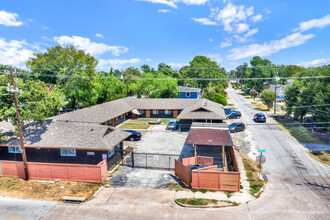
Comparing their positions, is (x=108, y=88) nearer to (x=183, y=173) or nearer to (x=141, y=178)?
(x=141, y=178)

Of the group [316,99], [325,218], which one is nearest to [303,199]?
[325,218]

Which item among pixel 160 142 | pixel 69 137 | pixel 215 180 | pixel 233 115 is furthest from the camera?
pixel 233 115

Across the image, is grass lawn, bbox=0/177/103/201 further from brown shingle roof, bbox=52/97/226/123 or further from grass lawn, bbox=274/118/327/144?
grass lawn, bbox=274/118/327/144

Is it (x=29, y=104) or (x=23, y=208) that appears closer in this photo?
(x=23, y=208)

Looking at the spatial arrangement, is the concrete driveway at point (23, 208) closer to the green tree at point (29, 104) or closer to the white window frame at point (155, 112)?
the green tree at point (29, 104)

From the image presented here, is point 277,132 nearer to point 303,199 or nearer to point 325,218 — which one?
point 303,199

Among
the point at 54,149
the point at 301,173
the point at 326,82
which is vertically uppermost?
the point at 326,82

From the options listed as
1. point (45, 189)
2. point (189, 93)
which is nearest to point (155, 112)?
point (189, 93)
